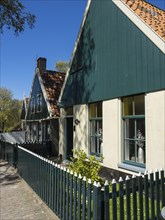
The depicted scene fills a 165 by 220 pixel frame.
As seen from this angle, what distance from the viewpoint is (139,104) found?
7836 millimetres

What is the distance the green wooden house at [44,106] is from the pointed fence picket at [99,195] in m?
10.3

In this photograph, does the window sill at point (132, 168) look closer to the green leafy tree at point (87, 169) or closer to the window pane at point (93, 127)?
the green leafy tree at point (87, 169)

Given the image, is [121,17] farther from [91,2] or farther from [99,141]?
[99,141]

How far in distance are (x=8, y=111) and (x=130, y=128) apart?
3689 centimetres

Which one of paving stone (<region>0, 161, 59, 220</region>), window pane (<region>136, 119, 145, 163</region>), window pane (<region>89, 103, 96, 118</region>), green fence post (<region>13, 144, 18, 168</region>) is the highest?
window pane (<region>89, 103, 96, 118</region>)

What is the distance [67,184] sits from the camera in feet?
17.5

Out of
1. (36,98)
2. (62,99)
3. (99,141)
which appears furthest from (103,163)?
(36,98)

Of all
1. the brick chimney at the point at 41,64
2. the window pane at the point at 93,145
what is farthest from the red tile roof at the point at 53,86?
the window pane at the point at 93,145

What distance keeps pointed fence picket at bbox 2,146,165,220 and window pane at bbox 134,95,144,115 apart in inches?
102

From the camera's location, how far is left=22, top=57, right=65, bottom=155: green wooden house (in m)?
17.4

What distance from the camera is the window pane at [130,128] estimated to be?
812 centimetres

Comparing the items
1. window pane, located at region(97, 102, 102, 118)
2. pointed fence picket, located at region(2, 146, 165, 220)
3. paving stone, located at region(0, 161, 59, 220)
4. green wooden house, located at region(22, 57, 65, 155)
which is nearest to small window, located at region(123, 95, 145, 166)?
window pane, located at region(97, 102, 102, 118)

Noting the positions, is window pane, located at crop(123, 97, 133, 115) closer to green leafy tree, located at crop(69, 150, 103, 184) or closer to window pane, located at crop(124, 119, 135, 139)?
window pane, located at crop(124, 119, 135, 139)

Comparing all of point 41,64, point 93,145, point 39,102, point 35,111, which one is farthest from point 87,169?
point 41,64
